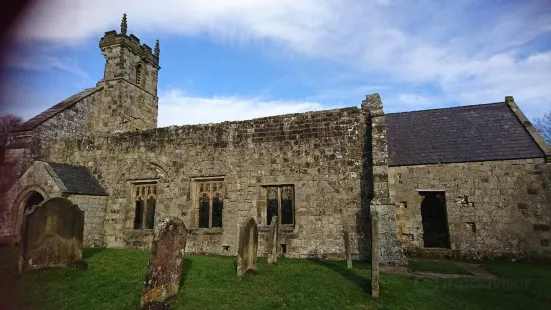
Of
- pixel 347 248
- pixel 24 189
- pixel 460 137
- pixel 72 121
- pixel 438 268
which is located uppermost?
pixel 72 121

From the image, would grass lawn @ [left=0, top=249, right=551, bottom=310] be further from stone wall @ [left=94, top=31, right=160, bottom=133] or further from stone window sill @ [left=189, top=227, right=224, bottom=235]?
stone wall @ [left=94, top=31, right=160, bottom=133]

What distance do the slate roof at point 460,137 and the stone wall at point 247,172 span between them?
500 centimetres

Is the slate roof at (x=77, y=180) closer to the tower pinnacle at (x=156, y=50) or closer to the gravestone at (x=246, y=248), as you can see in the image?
the gravestone at (x=246, y=248)

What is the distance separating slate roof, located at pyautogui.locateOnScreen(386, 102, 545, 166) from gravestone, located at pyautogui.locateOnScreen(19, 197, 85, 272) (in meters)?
12.1

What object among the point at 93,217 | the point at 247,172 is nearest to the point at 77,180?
the point at 93,217

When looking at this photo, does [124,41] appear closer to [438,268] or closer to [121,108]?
[121,108]

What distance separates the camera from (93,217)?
12.2m

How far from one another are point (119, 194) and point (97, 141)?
268 centimetres

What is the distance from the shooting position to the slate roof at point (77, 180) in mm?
11680

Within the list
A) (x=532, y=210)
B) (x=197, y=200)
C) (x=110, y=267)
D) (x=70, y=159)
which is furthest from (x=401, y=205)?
(x=70, y=159)

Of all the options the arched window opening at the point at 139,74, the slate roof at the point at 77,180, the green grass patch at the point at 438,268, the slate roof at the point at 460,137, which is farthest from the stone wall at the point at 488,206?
the arched window opening at the point at 139,74

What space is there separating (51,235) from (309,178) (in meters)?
7.21

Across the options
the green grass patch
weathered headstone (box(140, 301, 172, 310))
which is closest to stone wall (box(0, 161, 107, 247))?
weathered headstone (box(140, 301, 172, 310))

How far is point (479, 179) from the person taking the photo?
12.8 meters
